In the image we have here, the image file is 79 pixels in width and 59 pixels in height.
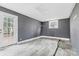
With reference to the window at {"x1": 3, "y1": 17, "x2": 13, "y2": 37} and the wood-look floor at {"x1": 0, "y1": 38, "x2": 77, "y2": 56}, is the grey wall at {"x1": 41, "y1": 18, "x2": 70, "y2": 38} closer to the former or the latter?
the wood-look floor at {"x1": 0, "y1": 38, "x2": 77, "y2": 56}

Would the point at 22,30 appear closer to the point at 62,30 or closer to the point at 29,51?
the point at 29,51

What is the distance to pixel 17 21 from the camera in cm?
448

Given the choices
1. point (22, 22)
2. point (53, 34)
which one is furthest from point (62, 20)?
point (22, 22)

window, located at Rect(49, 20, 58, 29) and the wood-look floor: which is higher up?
window, located at Rect(49, 20, 58, 29)

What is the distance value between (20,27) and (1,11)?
66.6 inches

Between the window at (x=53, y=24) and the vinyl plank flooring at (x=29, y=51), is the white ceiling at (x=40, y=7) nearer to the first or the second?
the vinyl plank flooring at (x=29, y=51)

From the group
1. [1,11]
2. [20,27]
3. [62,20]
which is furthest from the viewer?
[62,20]

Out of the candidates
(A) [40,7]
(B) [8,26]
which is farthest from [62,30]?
(B) [8,26]

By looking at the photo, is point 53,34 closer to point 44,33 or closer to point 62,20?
point 44,33

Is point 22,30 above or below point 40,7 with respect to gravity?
below

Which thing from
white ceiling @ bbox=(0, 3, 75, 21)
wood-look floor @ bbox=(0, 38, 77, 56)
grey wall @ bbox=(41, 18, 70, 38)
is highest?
white ceiling @ bbox=(0, 3, 75, 21)

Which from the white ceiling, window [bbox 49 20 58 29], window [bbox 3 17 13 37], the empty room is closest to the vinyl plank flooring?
the empty room

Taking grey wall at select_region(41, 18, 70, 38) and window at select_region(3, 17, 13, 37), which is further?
grey wall at select_region(41, 18, 70, 38)

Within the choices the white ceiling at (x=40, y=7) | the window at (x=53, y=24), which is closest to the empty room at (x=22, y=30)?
the white ceiling at (x=40, y=7)
